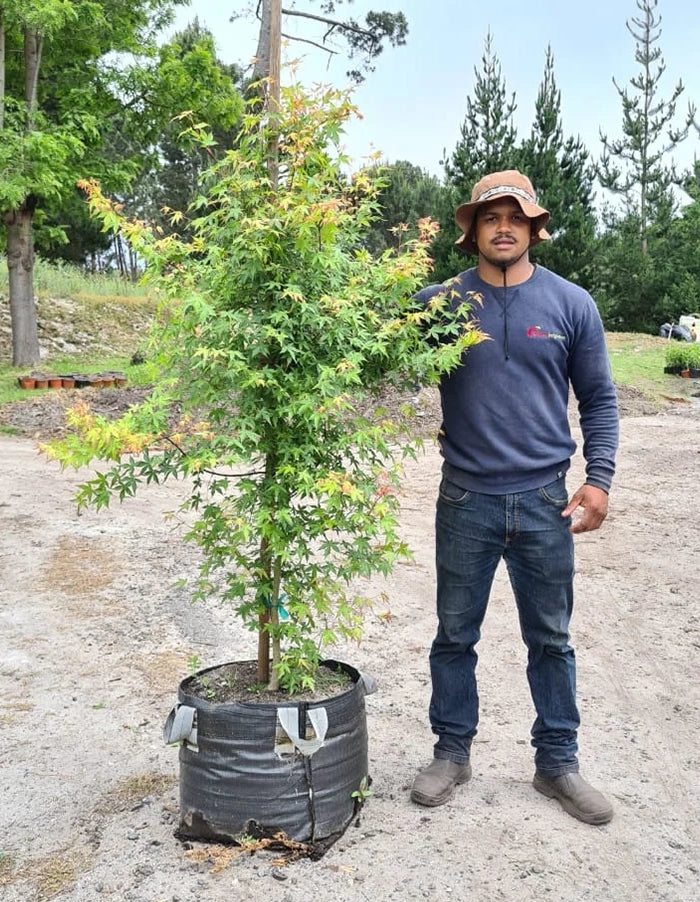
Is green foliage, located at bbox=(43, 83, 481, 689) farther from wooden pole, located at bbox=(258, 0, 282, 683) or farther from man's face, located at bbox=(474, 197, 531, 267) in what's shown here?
man's face, located at bbox=(474, 197, 531, 267)

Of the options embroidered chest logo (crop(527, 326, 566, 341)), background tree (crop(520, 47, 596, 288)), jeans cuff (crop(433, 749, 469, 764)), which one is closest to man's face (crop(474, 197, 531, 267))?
embroidered chest logo (crop(527, 326, 566, 341))

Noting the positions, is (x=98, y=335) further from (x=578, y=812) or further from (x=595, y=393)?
(x=578, y=812)

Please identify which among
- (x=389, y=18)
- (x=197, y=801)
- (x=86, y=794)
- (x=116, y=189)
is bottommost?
(x=86, y=794)

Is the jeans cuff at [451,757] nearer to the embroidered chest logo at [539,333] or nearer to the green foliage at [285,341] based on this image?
the green foliage at [285,341]

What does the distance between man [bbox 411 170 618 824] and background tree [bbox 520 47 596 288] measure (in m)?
23.0

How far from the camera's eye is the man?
3266mm

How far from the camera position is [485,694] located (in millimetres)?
4699

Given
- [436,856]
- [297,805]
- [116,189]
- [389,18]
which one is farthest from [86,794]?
[389,18]

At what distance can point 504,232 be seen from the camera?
328 centimetres

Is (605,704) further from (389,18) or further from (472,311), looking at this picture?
(389,18)

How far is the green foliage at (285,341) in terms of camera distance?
9.50 ft

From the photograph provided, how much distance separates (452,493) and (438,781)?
107 cm

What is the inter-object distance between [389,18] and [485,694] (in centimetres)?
1569

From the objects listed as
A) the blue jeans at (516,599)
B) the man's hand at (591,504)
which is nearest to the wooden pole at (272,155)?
the blue jeans at (516,599)
